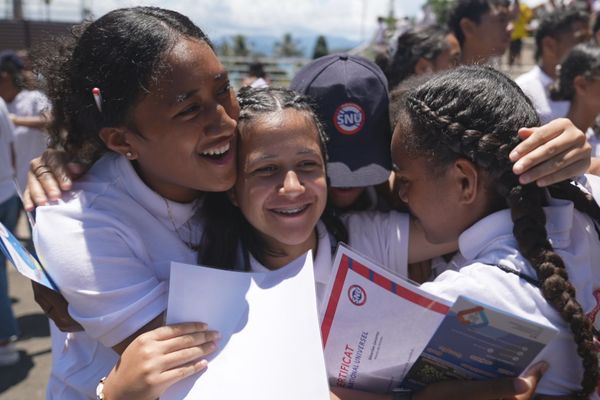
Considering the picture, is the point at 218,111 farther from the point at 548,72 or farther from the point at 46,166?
the point at 548,72

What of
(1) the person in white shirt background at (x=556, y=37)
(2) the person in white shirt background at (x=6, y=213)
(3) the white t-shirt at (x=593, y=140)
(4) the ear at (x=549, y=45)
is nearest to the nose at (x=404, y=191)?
(3) the white t-shirt at (x=593, y=140)

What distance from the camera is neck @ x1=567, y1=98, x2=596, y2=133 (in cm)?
306

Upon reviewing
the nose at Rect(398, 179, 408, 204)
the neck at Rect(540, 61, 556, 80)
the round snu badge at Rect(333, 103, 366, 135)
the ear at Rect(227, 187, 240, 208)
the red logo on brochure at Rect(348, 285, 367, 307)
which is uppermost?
the round snu badge at Rect(333, 103, 366, 135)

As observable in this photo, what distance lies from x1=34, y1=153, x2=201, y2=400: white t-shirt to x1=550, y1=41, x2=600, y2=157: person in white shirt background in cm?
245

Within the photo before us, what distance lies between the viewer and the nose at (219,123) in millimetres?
1279

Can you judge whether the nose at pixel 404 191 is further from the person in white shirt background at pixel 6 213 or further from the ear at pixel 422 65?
the person in white shirt background at pixel 6 213

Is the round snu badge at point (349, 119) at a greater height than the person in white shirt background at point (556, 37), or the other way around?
the round snu badge at point (349, 119)

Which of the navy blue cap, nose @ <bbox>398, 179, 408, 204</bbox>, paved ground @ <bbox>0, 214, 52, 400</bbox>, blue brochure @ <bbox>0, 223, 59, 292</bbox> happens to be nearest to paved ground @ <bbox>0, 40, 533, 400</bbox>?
paved ground @ <bbox>0, 214, 52, 400</bbox>

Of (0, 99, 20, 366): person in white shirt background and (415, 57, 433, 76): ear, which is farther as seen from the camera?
(0, 99, 20, 366): person in white shirt background

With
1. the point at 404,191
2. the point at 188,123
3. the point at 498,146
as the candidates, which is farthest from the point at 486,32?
the point at 188,123

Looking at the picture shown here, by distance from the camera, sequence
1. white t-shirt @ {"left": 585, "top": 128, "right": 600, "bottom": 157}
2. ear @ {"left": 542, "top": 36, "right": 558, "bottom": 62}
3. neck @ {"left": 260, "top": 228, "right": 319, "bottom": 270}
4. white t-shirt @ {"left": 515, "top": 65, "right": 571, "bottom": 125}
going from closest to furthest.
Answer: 1. neck @ {"left": 260, "top": 228, "right": 319, "bottom": 270}
2. white t-shirt @ {"left": 585, "top": 128, "right": 600, "bottom": 157}
3. white t-shirt @ {"left": 515, "top": 65, "right": 571, "bottom": 125}
4. ear @ {"left": 542, "top": 36, "right": 558, "bottom": 62}

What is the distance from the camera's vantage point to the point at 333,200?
168 centimetres

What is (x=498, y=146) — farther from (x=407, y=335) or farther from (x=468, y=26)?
(x=468, y=26)

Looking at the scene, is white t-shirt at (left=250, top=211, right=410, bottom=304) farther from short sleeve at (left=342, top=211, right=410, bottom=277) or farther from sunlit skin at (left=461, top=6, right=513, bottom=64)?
sunlit skin at (left=461, top=6, right=513, bottom=64)
